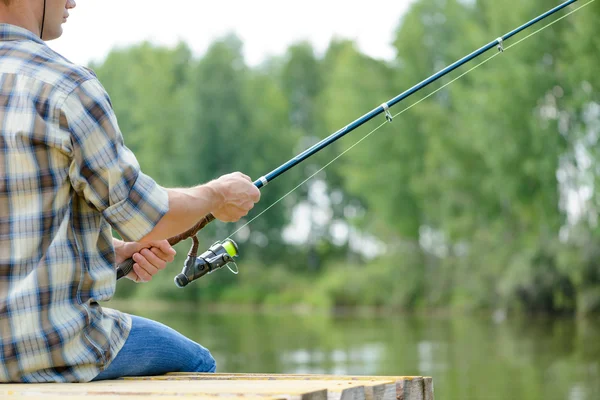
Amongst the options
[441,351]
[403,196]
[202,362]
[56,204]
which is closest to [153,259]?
[202,362]

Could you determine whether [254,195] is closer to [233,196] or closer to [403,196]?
[233,196]

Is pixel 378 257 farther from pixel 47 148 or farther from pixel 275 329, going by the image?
pixel 47 148

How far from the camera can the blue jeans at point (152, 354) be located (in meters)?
1.96

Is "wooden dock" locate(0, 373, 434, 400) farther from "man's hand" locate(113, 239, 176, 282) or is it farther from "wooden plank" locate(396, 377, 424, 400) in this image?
"man's hand" locate(113, 239, 176, 282)

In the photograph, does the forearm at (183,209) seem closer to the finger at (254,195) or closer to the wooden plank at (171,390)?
the finger at (254,195)

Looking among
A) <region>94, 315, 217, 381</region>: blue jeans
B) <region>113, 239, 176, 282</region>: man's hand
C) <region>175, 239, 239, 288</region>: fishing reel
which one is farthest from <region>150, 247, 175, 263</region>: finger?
<region>175, 239, 239, 288</region>: fishing reel

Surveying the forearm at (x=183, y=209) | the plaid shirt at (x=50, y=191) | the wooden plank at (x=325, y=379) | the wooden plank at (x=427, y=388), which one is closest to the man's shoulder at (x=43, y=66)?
the plaid shirt at (x=50, y=191)

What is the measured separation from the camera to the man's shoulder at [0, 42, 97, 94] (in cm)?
172

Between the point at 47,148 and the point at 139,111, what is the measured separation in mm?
30641

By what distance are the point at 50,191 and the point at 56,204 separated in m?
A: 0.03

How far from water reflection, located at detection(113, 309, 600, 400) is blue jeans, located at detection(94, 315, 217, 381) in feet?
21.3

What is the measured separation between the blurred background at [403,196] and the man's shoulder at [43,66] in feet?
23.6

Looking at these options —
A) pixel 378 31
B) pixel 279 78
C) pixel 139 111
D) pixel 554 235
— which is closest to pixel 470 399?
pixel 554 235

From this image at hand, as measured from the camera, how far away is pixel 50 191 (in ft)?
5.68
